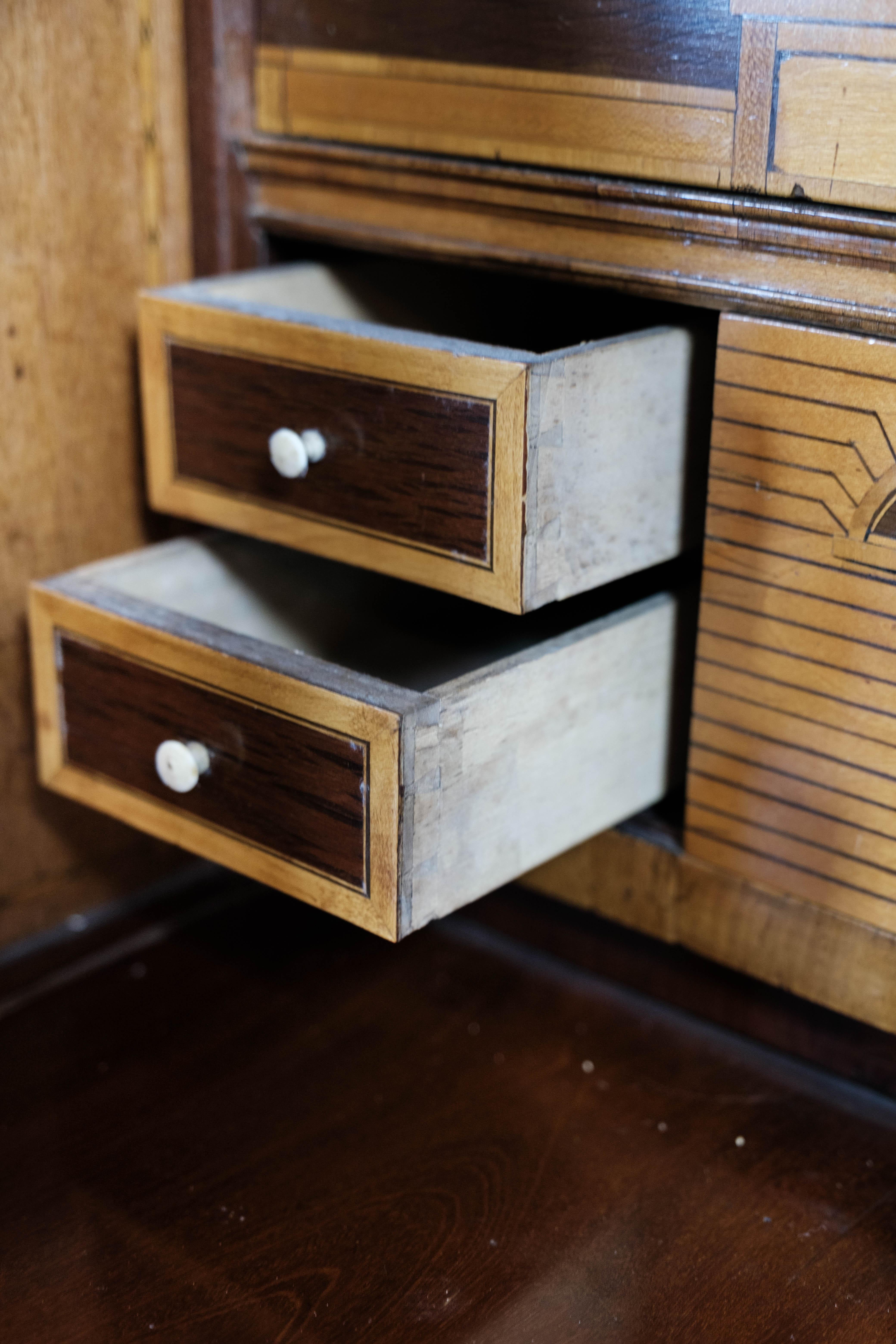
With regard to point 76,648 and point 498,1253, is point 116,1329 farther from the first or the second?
point 76,648

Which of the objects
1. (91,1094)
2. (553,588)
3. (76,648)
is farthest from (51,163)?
(91,1094)

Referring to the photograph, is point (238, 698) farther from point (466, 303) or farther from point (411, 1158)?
point (466, 303)

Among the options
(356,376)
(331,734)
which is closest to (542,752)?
(331,734)

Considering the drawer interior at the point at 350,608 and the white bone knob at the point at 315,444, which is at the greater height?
the white bone knob at the point at 315,444

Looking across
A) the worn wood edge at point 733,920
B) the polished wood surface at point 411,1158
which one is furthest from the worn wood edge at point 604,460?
the polished wood surface at point 411,1158

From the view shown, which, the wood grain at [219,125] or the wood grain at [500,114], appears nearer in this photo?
the wood grain at [500,114]

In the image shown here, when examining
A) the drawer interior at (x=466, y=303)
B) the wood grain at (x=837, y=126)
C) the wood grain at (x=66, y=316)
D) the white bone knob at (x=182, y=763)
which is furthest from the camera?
Result: the drawer interior at (x=466, y=303)

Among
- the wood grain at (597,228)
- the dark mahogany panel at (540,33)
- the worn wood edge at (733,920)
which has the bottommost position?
the worn wood edge at (733,920)

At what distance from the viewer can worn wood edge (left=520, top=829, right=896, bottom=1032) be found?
854 mm

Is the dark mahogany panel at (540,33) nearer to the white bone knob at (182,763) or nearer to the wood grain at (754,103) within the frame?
the wood grain at (754,103)

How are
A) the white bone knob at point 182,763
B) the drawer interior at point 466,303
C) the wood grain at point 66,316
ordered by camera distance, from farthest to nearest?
the drawer interior at point 466,303
the wood grain at point 66,316
the white bone knob at point 182,763

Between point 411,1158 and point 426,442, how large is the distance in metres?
0.42

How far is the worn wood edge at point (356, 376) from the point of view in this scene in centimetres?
74

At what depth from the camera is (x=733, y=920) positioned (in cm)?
91
